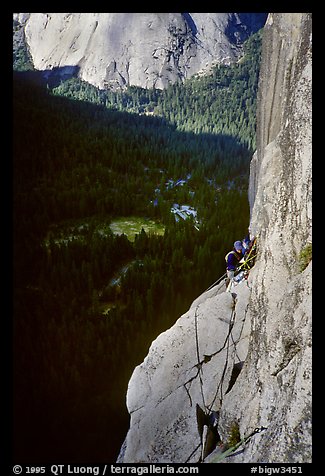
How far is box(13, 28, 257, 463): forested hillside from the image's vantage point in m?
10.7

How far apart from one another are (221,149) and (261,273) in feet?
42.0

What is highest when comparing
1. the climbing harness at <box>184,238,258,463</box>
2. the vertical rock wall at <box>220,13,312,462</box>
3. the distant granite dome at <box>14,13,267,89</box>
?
the distant granite dome at <box>14,13,267,89</box>

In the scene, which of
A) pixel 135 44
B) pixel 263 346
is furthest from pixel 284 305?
pixel 135 44

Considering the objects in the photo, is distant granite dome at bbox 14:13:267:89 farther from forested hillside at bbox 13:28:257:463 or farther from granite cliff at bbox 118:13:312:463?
granite cliff at bbox 118:13:312:463

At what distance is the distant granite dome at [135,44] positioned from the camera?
1823 centimetres

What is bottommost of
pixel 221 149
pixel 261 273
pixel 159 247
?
pixel 159 247

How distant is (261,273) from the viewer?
6.06m

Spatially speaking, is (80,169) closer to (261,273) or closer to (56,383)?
(56,383)

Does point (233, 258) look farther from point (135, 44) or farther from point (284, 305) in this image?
point (135, 44)

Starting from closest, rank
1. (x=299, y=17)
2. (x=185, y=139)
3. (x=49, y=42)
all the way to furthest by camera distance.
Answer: (x=299, y=17), (x=185, y=139), (x=49, y=42)

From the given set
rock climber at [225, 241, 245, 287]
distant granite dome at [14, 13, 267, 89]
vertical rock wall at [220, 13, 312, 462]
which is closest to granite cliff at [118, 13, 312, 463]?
vertical rock wall at [220, 13, 312, 462]

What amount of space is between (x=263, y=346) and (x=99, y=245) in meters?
9.10

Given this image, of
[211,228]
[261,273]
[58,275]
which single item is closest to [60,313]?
[58,275]

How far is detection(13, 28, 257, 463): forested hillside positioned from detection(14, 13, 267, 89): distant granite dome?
5.57ft
